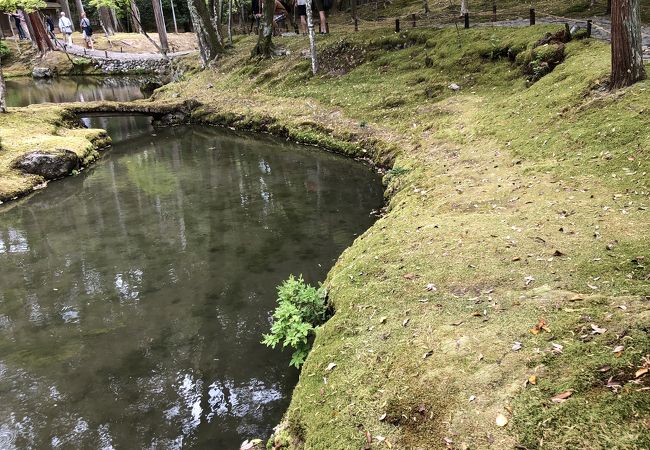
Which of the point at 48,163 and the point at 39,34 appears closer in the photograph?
the point at 48,163

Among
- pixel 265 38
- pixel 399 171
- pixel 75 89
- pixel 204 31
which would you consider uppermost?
pixel 204 31

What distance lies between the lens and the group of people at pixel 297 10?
2879 cm

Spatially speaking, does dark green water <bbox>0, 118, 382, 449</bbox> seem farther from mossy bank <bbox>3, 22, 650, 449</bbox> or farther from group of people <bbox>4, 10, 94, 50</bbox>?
group of people <bbox>4, 10, 94, 50</bbox>

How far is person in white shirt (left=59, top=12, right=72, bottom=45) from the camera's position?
45838mm

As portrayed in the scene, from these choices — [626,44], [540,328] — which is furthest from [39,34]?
[540,328]

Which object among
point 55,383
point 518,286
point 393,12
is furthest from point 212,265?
point 393,12

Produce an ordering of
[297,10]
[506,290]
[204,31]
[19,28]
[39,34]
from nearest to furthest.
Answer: [506,290], [204,31], [297,10], [39,34], [19,28]

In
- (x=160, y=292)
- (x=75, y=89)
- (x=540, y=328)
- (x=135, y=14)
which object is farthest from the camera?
(x=75, y=89)

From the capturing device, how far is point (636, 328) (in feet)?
13.3

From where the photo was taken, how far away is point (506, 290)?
5.67 m

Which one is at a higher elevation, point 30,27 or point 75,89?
point 30,27

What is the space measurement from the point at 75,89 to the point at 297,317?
132 feet

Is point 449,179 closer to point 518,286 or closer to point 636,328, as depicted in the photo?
point 518,286

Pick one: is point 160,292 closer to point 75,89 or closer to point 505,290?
point 505,290
